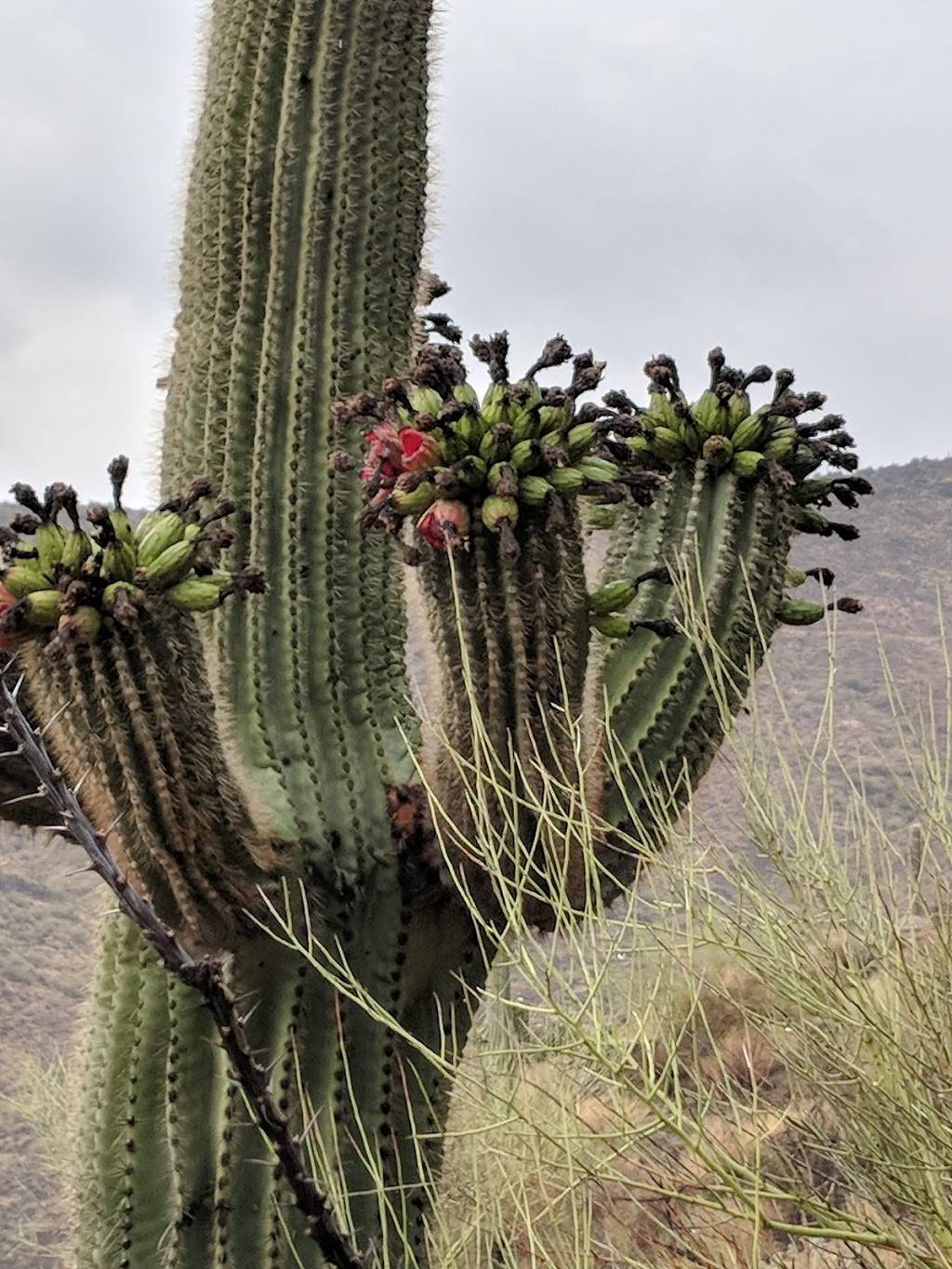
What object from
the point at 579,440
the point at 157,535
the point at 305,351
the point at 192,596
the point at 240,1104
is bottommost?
the point at 240,1104

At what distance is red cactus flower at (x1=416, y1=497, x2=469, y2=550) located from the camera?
3357 mm

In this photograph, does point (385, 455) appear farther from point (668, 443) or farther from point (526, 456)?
point (668, 443)

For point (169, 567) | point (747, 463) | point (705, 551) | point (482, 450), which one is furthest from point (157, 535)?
point (747, 463)

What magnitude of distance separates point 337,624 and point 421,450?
651 millimetres

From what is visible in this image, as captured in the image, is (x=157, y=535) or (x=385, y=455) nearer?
(x=157, y=535)

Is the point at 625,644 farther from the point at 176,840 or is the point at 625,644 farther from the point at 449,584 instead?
the point at 176,840

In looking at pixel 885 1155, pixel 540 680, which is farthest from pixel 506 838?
pixel 885 1155

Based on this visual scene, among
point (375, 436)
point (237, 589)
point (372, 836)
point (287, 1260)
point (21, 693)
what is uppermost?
point (375, 436)

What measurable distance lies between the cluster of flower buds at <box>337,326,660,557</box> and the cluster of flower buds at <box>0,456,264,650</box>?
41 centimetres

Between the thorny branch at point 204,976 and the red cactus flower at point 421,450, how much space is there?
3.61 ft

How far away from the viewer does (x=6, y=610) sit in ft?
10.5

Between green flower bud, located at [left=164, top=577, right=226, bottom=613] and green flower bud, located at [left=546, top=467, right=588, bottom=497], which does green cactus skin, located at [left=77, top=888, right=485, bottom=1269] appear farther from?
green flower bud, located at [left=546, top=467, right=588, bottom=497]

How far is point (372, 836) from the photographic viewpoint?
12.5 feet

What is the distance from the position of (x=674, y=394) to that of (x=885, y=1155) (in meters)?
2.15
